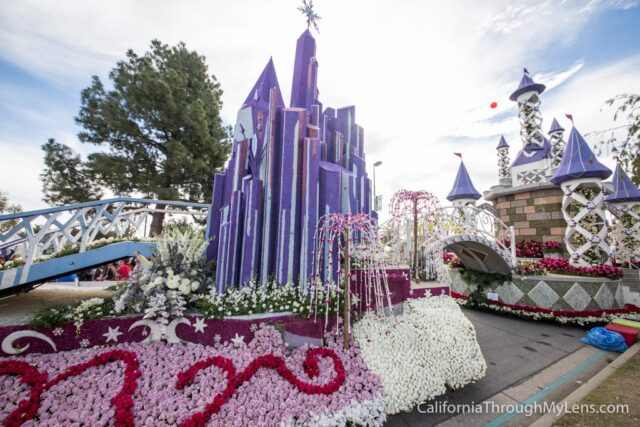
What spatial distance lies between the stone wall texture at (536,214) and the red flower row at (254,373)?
14.0 meters

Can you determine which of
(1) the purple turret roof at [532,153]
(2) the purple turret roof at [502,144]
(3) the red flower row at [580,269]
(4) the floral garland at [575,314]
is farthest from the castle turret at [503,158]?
(4) the floral garland at [575,314]

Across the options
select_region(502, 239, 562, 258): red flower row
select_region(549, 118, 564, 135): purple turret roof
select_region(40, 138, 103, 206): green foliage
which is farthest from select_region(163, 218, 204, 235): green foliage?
select_region(549, 118, 564, 135): purple turret roof

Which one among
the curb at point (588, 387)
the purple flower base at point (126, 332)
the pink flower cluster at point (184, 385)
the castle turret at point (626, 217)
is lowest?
the curb at point (588, 387)

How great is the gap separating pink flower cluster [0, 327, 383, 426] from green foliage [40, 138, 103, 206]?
13.9 m

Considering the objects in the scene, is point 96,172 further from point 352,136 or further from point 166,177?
point 352,136

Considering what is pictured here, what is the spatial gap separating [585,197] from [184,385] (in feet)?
48.2

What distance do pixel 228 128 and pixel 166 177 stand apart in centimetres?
540

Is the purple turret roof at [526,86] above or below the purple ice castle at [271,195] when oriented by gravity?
above

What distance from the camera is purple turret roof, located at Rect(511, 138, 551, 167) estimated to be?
13.1 metres

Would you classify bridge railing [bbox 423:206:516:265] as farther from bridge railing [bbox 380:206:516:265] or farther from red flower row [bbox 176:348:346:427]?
red flower row [bbox 176:348:346:427]

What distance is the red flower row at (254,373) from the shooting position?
3.11m

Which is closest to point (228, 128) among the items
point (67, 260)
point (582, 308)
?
point (67, 260)

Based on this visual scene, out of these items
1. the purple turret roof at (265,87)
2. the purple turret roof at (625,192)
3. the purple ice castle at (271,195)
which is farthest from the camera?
the purple turret roof at (625,192)

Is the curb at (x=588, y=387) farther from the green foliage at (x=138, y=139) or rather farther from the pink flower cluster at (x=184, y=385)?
the green foliage at (x=138, y=139)
